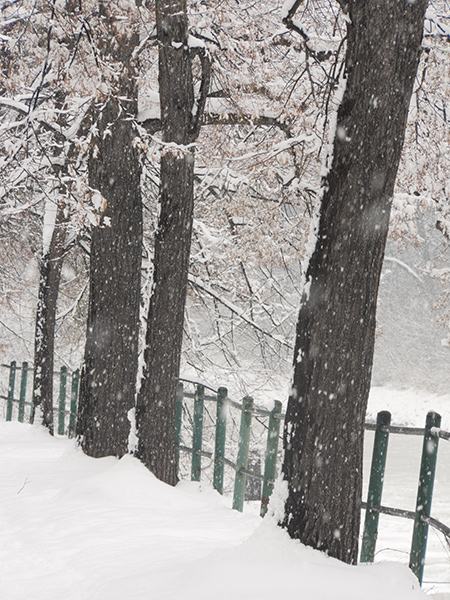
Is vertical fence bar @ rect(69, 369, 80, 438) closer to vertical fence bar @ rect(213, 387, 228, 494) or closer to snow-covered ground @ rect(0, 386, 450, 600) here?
snow-covered ground @ rect(0, 386, 450, 600)

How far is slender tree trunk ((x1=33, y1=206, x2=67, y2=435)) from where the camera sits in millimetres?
13398

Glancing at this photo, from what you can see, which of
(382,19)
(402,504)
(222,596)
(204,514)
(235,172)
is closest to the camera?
(222,596)

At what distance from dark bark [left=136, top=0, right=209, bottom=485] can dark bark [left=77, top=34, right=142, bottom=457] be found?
2.76ft

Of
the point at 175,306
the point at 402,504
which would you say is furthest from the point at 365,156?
the point at 402,504

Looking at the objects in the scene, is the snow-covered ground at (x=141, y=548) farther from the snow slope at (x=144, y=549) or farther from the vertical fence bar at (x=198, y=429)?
the vertical fence bar at (x=198, y=429)

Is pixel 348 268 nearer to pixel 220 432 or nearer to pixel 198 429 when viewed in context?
pixel 220 432

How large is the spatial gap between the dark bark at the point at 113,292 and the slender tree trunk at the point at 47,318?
4.93 metres

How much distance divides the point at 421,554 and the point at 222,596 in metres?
2.28

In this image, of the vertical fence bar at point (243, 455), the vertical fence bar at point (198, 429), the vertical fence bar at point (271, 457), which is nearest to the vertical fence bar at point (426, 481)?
the vertical fence bar at point (271, 457)

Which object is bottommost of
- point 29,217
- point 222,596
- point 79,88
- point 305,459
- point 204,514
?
point 204,514

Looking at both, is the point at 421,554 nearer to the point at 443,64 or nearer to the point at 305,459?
the point at 305,459

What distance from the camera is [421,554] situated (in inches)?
217

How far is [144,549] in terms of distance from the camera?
5078 millimetres

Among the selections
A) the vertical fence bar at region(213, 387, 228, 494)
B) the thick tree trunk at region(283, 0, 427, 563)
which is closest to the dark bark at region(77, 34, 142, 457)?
the vertical fence bar at region(213, 387, 228, 494)
